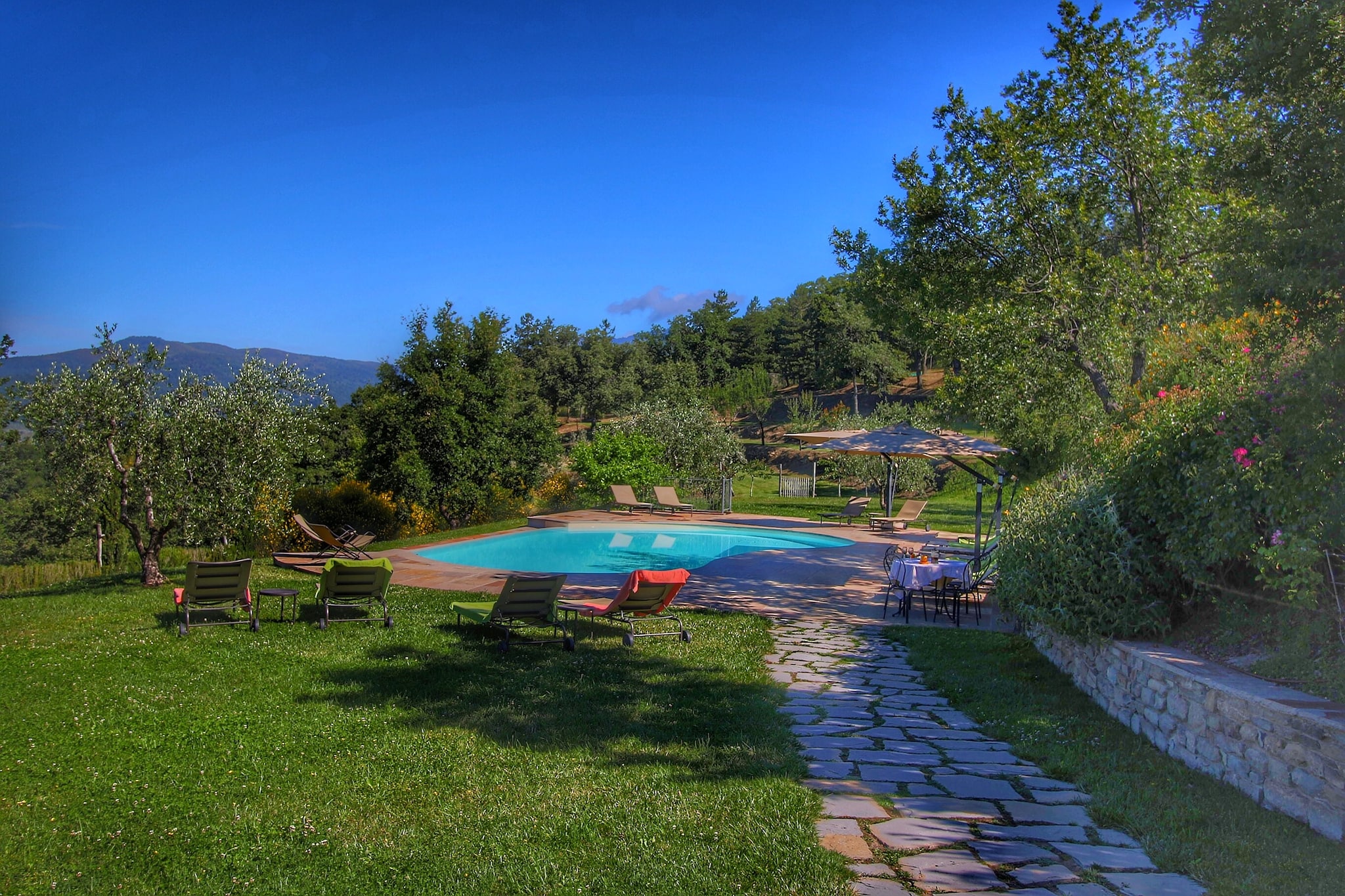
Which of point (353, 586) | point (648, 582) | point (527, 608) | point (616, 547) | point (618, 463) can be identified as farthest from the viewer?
point (618, 463)

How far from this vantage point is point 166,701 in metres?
5.36

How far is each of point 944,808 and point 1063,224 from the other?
9779mm

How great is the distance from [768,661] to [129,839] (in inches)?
189

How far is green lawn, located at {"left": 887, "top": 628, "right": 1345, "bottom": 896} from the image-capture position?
3027 mm

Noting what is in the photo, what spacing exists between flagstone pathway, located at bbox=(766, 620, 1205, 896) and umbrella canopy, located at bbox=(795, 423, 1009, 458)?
21.7 feet

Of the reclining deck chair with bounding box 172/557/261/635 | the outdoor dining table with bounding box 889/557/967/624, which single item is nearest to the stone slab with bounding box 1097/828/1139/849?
the outdoor dining table with bounding box 889/557/967/624

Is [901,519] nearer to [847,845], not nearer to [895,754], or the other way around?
[895,754]

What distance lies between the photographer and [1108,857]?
324 cm

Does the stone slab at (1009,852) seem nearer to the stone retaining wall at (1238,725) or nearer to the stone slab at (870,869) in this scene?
the stone slab at (870,869)

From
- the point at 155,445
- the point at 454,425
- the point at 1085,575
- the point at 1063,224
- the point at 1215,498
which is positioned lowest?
the point at 1085,575

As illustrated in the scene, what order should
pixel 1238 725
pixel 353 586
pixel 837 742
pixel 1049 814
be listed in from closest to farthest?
pixel 1049 814, pixel 1238 725, pixel 837 742, pixel 353 586

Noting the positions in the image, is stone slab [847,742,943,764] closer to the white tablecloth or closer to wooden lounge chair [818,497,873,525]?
the white tablecloth

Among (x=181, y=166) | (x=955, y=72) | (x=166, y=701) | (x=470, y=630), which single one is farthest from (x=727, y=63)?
(x=166, y=701)

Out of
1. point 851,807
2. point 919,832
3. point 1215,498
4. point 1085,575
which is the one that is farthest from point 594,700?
point 1215,498
